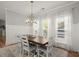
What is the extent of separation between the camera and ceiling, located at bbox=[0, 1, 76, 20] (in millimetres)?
1734

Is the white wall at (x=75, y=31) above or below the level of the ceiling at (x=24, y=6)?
below

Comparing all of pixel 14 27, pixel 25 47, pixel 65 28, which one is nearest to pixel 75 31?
pixel 65 28

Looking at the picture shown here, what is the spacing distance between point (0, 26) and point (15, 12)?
42 cm

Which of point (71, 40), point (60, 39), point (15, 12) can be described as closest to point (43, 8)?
point (15, 12)

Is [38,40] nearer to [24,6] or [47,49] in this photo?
[47,49]

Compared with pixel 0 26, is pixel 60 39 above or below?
below

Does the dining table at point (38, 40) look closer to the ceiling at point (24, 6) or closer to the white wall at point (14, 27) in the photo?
the white wall at point (14, 27)

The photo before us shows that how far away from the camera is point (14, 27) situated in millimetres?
1802

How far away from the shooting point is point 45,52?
1.83 meters

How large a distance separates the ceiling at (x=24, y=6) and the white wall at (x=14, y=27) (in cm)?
10

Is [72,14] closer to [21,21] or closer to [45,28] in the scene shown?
[45,28]

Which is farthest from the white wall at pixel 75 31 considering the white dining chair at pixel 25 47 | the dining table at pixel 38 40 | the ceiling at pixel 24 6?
the white dining chair at pixel 25 47

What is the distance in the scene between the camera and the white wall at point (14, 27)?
1.79 meters

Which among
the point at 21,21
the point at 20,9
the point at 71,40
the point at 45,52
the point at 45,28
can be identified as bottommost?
the point at 45,52
